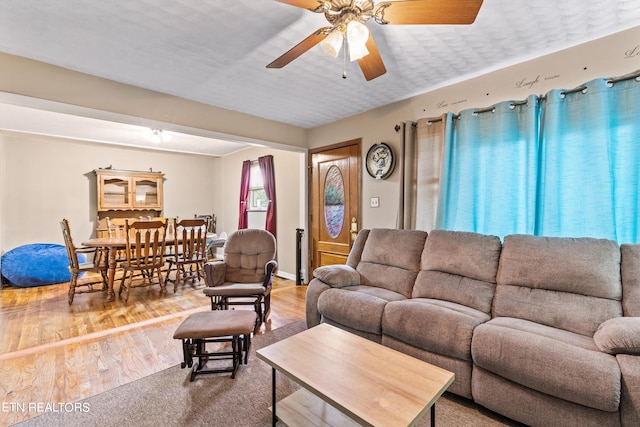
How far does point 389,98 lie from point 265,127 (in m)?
1.75

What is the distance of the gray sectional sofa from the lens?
4.54ft

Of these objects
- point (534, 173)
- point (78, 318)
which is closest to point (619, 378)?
point (534, 173)

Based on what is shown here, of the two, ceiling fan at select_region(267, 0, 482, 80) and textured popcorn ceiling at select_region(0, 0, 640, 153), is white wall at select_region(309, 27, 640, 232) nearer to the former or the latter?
textured popcorn ceiling at select_region(0, 0, 640, 153)

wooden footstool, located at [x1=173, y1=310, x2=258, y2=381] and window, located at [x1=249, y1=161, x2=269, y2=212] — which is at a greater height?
window, located at [x1=249, y1=161, x2=269, y2=212]

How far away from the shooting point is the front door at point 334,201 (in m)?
3.91

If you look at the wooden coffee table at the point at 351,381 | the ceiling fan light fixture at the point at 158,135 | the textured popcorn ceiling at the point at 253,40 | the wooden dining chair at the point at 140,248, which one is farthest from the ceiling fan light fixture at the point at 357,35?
the ceiling fan light fixture at the point at 158,135

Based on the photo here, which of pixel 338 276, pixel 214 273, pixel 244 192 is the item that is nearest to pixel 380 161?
pixel 338 276

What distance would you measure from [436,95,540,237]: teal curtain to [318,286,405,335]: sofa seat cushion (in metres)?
1.07

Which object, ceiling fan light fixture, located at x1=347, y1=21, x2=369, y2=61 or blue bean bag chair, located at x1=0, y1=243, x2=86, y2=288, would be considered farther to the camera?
blue bean bag chair, located at x1=0, y1=243, x2=86, y2=288

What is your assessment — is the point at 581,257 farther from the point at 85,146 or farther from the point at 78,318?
the point at 85,146

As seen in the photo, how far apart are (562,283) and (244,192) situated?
518 cm

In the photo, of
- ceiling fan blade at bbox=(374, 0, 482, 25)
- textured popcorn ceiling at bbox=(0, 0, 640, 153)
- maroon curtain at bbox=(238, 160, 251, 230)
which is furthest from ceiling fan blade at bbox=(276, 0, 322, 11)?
maroon curtain at bbox=(238, 160, 251, 230)

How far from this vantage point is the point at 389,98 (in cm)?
333

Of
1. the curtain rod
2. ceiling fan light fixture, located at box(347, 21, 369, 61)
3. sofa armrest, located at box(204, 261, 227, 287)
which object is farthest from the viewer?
sofa armrest, located at box(204, 261, 227, 287)
